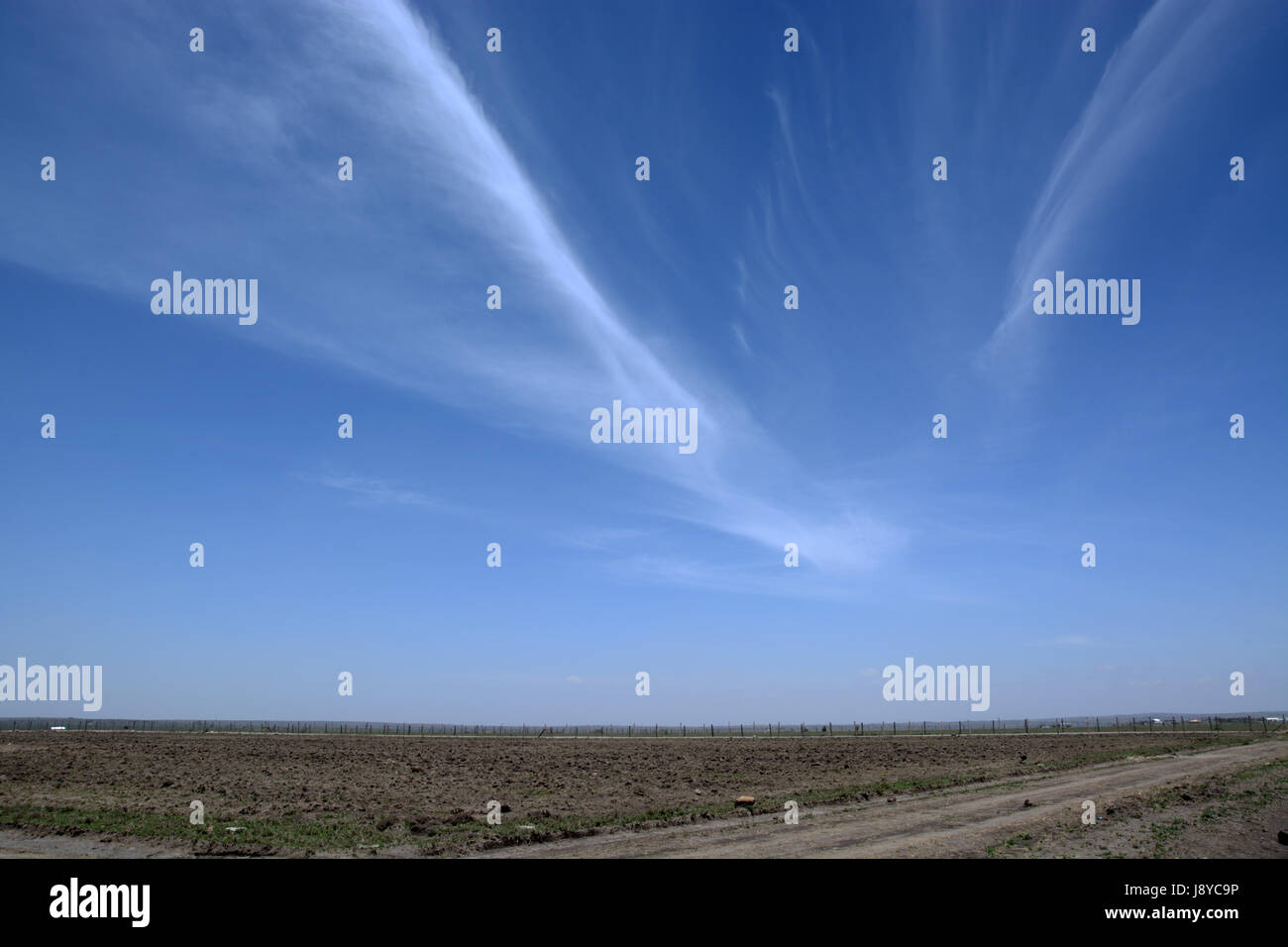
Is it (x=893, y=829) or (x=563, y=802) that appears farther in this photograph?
(x=563, y=802)

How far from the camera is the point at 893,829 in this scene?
2041cm

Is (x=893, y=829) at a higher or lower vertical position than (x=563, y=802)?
higher

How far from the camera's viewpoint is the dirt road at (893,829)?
1739 centimetres

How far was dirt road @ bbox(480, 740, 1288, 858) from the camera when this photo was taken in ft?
57.1

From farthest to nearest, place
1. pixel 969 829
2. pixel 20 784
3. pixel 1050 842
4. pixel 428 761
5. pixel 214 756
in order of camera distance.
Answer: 1. pixel 214 756
2. pixel 428 761
3. pixel 20 784
4. pixel 969 829
5. pixel 1050 842

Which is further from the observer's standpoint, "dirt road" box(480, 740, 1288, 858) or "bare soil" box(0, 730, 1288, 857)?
"bare soil" box(0, 730, 1288, 857)

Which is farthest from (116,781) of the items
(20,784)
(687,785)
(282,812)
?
(687,785)

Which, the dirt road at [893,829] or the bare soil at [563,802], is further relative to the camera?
the bare soil at [563,802]
